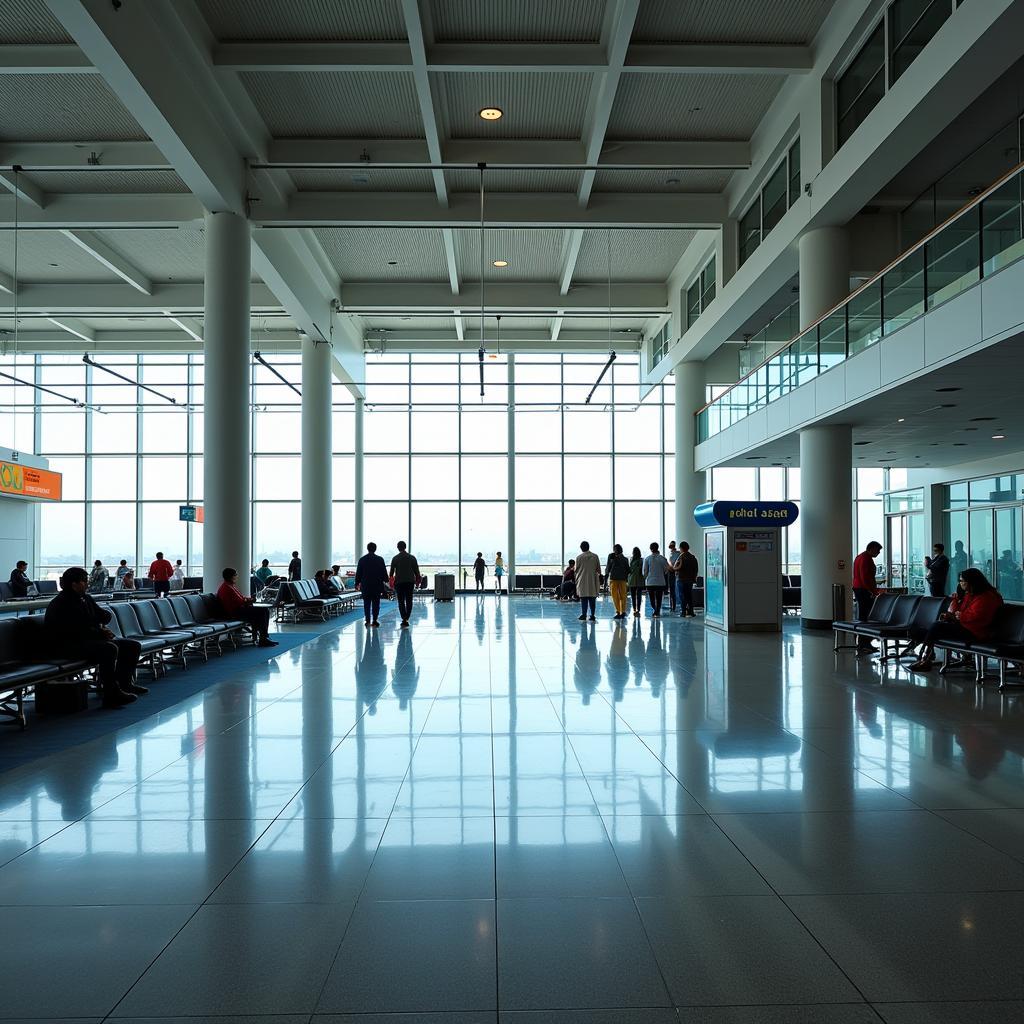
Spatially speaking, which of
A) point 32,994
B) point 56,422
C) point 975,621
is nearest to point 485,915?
point 32,994

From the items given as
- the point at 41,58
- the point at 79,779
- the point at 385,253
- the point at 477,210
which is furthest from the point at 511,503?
the point at 79,779

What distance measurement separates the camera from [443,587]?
27.0m

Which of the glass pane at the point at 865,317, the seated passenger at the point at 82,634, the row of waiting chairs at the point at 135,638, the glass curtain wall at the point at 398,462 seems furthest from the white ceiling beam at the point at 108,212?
the glass curtain wall at the point at 398,462

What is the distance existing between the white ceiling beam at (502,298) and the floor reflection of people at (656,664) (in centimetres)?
1275

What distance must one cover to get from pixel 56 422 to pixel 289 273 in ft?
52.3

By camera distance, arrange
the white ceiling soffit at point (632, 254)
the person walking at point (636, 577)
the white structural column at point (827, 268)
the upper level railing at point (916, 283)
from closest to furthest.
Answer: the upper level railing at point (916, 283) < the white structural column at point (827, 268) < the person walking at point (636, 577) < the white ceiling soffit at point (632, 254)

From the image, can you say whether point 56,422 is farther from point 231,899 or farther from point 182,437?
point 231,899

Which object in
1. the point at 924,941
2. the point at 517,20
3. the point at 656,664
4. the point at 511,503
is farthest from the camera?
the point at 511,503

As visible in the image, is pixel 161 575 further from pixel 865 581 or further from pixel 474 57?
pixel 865 581

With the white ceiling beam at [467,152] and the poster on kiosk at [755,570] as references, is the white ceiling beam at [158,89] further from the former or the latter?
the poster on kiosk at [755,570]

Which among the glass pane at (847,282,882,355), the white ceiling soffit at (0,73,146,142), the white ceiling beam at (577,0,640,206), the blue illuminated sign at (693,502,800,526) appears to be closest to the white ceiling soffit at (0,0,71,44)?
the white ceiling soffit at (0,73,146,142)

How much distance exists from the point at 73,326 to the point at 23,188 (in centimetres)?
1296

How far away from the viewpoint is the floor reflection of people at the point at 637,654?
9.79m

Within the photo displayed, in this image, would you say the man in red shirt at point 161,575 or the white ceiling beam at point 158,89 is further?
the man in red shirt at point 161,575
